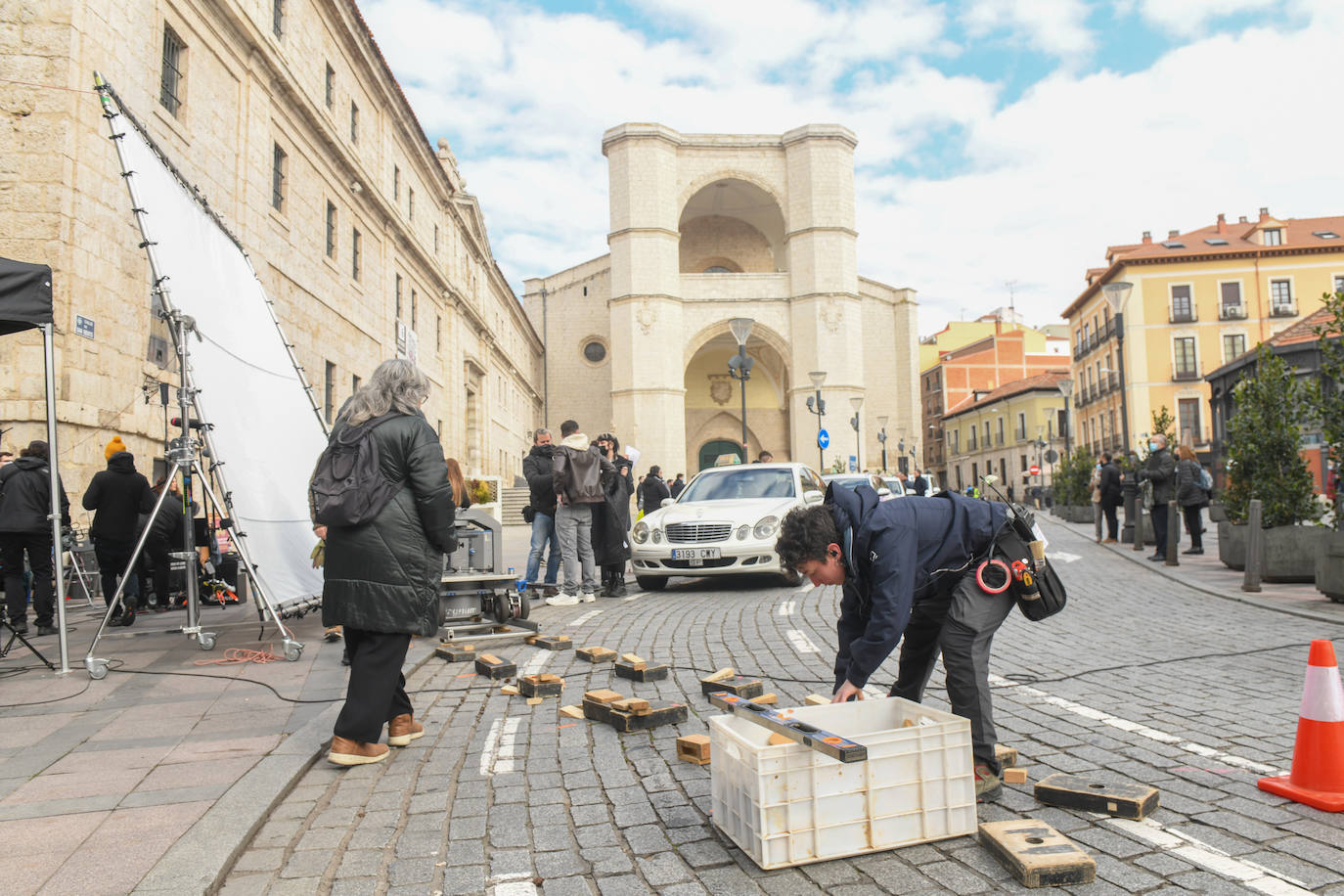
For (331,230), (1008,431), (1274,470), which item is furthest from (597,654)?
(1008,431)

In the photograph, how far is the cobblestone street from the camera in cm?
289

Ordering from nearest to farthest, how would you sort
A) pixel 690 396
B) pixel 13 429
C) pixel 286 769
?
pixel 286 769 → pixel 13 429 → pixel 690 396

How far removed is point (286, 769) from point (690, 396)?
5503 cm

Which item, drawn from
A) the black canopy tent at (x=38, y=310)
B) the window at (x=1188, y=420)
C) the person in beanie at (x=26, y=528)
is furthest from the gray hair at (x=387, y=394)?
the window at (x=1188, y=420)

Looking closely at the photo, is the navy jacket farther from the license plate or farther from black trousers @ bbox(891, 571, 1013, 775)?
the license plate

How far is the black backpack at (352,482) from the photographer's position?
13.5ft

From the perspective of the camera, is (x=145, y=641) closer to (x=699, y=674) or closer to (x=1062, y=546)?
(x=699, y=674)

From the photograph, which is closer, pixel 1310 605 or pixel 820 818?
pixel 820 818

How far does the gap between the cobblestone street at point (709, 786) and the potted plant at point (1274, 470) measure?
177 inches

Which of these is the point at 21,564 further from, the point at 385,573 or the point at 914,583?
the point at 914,583

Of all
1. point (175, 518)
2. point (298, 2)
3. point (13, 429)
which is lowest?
point (175, 518)

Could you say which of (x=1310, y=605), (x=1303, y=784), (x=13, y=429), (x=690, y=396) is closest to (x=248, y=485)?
(x=13, y=429)

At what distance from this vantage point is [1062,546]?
17.6 metres

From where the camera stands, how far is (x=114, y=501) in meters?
8.98
